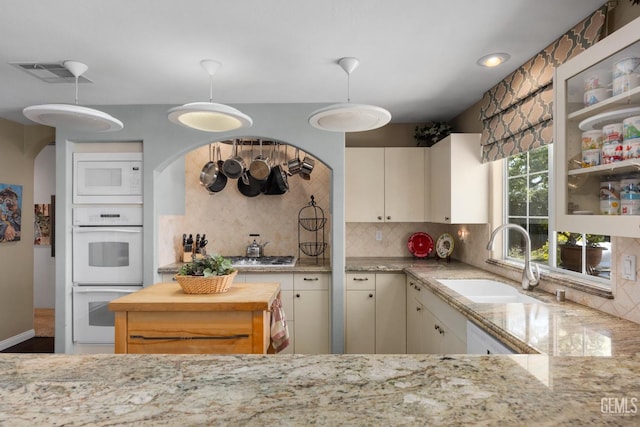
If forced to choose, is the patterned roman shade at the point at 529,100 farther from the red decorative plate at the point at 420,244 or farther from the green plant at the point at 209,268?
the green plant at the point at 209,268

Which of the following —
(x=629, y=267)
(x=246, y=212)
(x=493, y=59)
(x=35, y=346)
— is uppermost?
(x=493, y=59)

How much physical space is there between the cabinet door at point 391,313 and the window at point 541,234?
95 centimetres

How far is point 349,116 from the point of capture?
6.79ft

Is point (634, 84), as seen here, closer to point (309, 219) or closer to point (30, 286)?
point (309, 219)

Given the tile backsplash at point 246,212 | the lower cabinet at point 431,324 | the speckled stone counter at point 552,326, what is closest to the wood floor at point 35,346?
the tile backsplash at point 246,212

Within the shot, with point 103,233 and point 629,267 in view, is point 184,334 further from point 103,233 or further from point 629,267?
point 629,267

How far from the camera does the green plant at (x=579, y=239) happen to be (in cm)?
206

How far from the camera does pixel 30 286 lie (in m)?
4.27

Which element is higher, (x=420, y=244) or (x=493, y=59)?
(x=493, y=59)

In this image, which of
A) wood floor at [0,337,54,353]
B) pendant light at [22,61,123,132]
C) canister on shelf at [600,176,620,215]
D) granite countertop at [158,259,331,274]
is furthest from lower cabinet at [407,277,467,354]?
wood floor at [0,337,54,353]

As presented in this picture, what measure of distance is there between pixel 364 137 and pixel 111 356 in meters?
3.47

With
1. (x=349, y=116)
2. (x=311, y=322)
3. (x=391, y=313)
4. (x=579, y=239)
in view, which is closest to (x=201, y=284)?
(x=349, y=116)

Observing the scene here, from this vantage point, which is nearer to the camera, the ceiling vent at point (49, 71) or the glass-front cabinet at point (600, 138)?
the glass-front cabinet at point (600, 138)

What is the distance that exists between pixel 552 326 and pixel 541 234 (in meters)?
1.11
